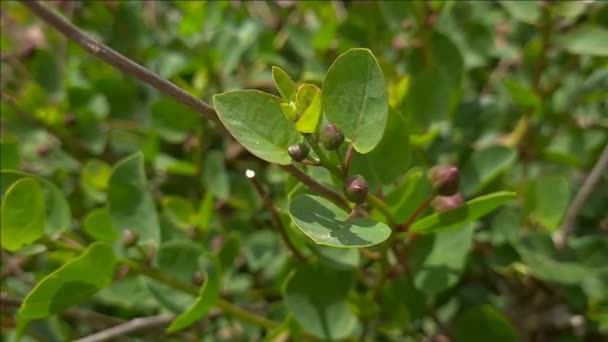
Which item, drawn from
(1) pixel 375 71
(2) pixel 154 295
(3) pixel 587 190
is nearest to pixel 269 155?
(1) pixel 375 71

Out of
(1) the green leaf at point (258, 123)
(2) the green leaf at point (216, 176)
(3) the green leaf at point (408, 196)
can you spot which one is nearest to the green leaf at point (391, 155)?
(3) the green leaf at point (408, 196)

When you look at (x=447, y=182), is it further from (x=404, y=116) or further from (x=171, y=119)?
(x=171, y=119)

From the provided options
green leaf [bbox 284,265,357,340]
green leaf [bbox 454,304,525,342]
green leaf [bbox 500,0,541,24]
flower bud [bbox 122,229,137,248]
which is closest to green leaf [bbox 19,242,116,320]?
flower bud [bbox 122,229,137,248]

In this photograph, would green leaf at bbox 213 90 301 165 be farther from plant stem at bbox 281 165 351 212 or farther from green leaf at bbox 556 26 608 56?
green leaf at bbox 556 26 608 56

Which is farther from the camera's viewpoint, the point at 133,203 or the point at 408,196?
the point at 133,203

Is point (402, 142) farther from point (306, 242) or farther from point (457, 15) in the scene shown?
point (457, 15)

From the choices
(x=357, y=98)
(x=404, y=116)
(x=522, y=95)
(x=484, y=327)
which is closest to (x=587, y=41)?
(x=522, y=95)

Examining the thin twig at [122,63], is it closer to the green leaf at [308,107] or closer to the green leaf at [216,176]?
the green leaf at [308,107]
